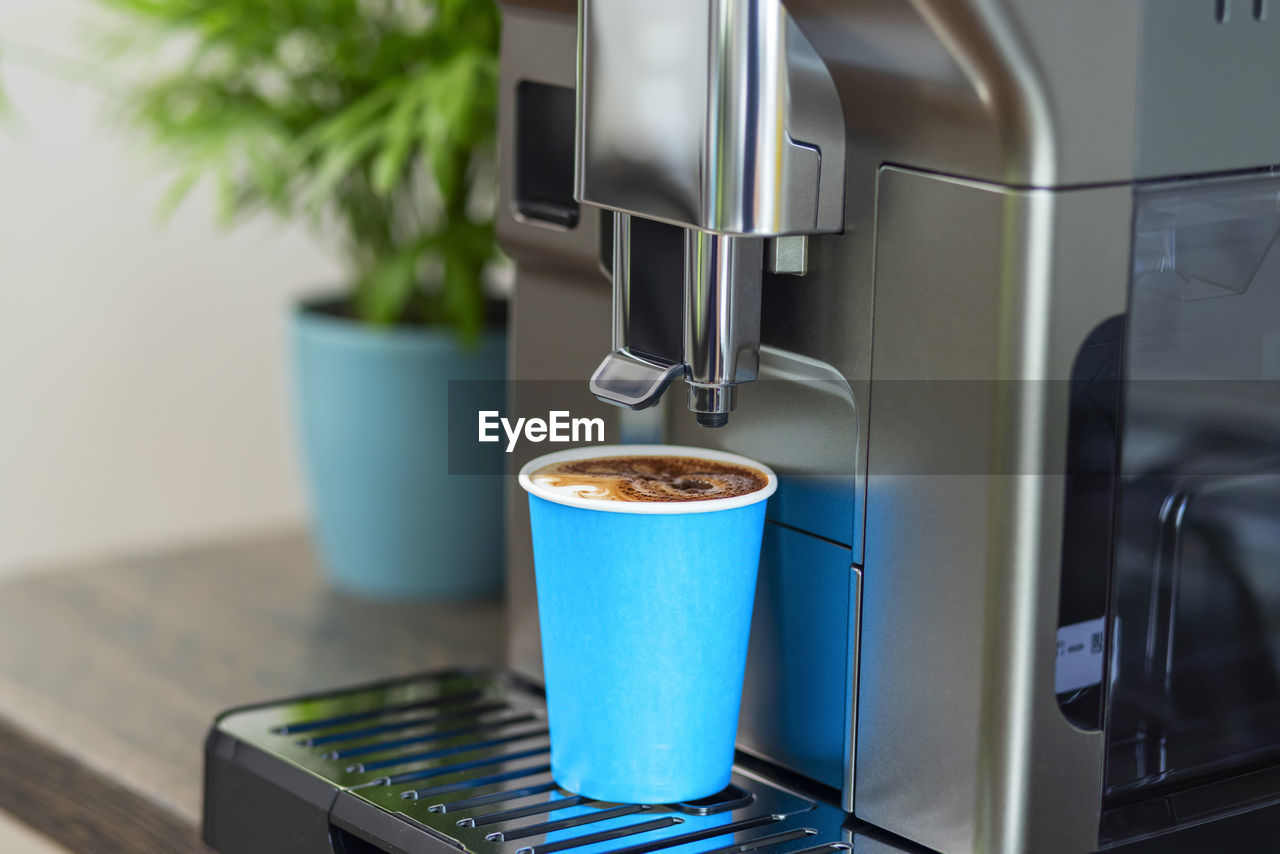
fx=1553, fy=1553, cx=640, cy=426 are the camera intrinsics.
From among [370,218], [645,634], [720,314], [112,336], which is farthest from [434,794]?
[112,336]

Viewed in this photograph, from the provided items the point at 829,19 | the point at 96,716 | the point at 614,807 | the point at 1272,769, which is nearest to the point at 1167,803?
the point at 1272,769

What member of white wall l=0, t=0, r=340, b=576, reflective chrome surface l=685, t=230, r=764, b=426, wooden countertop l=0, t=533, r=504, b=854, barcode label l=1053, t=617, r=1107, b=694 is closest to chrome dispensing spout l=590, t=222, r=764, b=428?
reflective chrome surface l=685, t=230, r=764, b=426

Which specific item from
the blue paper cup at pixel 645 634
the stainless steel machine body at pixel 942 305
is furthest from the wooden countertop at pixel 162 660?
the stainless steel machine body at pixel 942 305

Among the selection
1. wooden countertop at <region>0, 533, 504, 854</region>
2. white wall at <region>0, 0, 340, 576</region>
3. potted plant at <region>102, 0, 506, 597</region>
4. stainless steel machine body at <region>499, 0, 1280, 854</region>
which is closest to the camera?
stainless steel machine body at <region>499, 0, 1280, 854</region>

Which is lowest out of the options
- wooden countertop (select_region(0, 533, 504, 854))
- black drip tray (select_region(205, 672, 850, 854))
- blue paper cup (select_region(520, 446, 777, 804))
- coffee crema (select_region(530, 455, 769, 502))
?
wooden countertop (select_region(0, 533, 504, 854))

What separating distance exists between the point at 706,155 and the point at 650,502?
122 mm

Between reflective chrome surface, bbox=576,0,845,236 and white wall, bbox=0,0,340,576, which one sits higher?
reflective chrome surface, bbox=576,0,845,236

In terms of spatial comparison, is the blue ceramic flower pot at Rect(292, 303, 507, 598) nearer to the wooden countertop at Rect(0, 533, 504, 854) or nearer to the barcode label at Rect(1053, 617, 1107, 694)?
the wooden countertop at Rect(0, 533, 504, 854)

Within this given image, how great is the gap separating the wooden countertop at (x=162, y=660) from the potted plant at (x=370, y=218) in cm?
5

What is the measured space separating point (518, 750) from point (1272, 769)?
306 millimetres

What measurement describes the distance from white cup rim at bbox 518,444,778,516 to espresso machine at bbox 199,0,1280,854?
0.01 meters

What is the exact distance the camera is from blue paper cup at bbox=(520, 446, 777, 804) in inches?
21.7

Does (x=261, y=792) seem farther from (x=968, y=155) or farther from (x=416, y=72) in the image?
(x=416, y=72)

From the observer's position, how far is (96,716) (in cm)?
80
